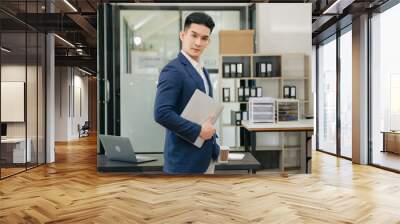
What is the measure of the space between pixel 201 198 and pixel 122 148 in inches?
46.2

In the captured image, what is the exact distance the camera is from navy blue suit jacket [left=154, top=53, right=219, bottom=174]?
4.11m

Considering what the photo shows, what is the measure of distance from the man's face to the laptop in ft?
4.72

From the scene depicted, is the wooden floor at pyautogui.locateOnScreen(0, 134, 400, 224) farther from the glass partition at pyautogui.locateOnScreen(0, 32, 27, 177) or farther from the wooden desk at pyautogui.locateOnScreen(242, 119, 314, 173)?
the wooden desk at pyautogui.locateOnScreen(242, 119, 314, 173)

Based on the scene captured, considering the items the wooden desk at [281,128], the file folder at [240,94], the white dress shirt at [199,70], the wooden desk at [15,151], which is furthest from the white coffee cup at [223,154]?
the wooden desk at [15,151]

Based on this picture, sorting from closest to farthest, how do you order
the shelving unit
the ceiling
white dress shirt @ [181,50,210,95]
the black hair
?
white dress shirt @ [181,50,210,95] → the black hair → the shelving unit → the ceiling

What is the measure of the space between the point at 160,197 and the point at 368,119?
470 centimetres

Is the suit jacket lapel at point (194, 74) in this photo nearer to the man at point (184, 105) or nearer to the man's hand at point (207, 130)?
the man at point (184, 105)

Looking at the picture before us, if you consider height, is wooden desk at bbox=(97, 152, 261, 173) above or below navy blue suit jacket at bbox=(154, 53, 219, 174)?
below

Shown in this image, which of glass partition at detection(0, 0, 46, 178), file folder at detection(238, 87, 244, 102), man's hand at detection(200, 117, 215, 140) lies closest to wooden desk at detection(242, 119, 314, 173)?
file folder at detection(238, 87, 244, 102)

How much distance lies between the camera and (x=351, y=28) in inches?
327

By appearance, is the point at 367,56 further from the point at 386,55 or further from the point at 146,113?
the point at 146,113

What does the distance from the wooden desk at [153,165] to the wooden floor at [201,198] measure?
257 mm

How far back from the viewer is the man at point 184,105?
163 inches

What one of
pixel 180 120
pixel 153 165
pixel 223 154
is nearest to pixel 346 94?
pixel 223 154
